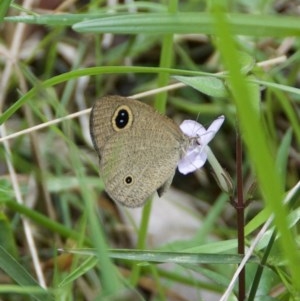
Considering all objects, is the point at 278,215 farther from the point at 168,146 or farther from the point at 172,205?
the point at 172,205

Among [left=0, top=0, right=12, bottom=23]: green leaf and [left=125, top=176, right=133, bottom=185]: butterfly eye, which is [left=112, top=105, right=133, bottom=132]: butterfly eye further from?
[left=0, top=0, right=12, bottom=23]: green leaf

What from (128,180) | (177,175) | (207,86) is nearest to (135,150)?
(128,180)

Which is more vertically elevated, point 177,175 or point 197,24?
point 197,24

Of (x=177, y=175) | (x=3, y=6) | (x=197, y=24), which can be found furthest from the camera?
(x=177, y=175)

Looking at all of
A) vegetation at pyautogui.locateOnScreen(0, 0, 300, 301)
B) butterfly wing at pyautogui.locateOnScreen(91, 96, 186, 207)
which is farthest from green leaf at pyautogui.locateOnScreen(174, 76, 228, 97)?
butterfly wing at pyautogui.locateOnScreen(91, 96, 186, 207)

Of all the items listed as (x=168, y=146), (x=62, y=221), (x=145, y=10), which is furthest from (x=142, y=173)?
(x=145, y=10)

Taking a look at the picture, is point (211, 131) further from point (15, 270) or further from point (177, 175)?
A: point (177, 175)
